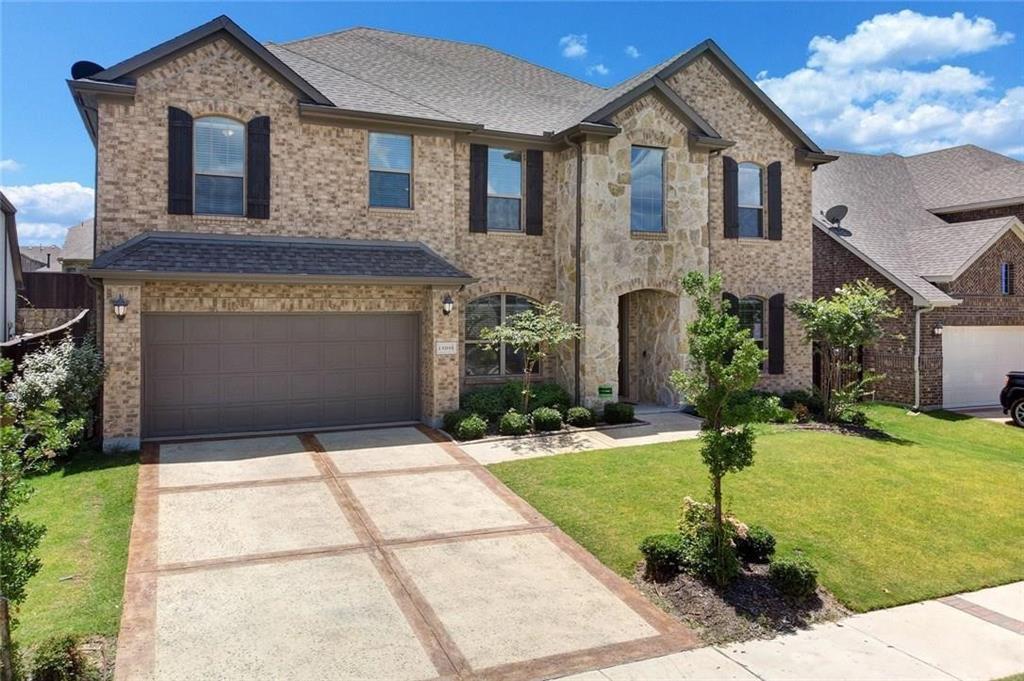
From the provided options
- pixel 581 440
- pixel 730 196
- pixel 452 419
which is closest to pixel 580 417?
pixel 581 440

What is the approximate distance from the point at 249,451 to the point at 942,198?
24.6 m

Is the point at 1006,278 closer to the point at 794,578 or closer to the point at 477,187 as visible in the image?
the point at 477,187

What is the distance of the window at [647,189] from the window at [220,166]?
28.6ft

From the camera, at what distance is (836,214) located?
2077 cm

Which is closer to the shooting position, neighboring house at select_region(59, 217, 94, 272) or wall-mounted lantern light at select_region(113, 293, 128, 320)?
wall-mounted lantern light at select_region(113, 293, 128, 320)

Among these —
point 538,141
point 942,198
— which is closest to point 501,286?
point 538,141

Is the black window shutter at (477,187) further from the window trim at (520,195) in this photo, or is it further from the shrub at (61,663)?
the shrub at (61,663)

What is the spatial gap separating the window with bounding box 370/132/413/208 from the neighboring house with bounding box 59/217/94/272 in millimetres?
24658

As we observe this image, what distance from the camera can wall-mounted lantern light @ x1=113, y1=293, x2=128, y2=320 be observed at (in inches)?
462

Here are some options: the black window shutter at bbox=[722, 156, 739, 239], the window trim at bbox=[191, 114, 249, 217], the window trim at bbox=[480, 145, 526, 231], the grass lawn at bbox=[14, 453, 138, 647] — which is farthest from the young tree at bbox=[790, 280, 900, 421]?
the grass lawn at bbox=[14, 453, 138, 647]

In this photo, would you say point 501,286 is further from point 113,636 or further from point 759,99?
point 113,636

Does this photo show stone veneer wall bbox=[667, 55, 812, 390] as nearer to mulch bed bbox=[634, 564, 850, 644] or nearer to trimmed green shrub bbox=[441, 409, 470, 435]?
trimmed green shrub bbox=[441, 409, 470, 435]

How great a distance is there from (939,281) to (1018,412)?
4159 mm

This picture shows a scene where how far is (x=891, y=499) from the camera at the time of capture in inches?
396
